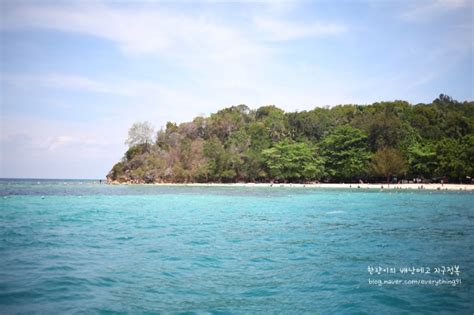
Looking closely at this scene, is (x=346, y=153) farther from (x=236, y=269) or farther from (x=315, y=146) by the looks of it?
(x=236, y=269)

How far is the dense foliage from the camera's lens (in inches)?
2837

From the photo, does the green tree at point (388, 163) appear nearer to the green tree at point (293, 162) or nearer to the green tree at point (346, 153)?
the green tree at point (346, 153)

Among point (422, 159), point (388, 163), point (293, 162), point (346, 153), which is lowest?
point (388, 163)

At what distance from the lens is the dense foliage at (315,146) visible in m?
72.1

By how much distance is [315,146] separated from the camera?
87125 mm

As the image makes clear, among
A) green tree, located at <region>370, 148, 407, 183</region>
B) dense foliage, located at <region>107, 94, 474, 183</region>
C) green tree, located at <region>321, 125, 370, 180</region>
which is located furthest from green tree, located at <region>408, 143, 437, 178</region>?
green tree, located at <region>321, 125, 370, 180</region>

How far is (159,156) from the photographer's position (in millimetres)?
106625

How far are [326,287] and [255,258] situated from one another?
11.7ft

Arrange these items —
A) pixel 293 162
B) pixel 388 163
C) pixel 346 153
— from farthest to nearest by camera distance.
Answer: pixel 293 162
pixel 346 153
pixel 388 163

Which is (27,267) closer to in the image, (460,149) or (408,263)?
(408,263)

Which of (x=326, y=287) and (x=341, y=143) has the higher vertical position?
(x=341, y=143)

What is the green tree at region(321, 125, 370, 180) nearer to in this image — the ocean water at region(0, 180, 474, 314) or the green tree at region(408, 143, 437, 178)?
the green tree at region(408, 143, 437, 178)

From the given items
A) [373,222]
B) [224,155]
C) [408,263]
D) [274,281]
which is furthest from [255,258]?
[224,155]

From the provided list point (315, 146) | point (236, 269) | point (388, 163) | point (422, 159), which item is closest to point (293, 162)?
point (315, 146)
